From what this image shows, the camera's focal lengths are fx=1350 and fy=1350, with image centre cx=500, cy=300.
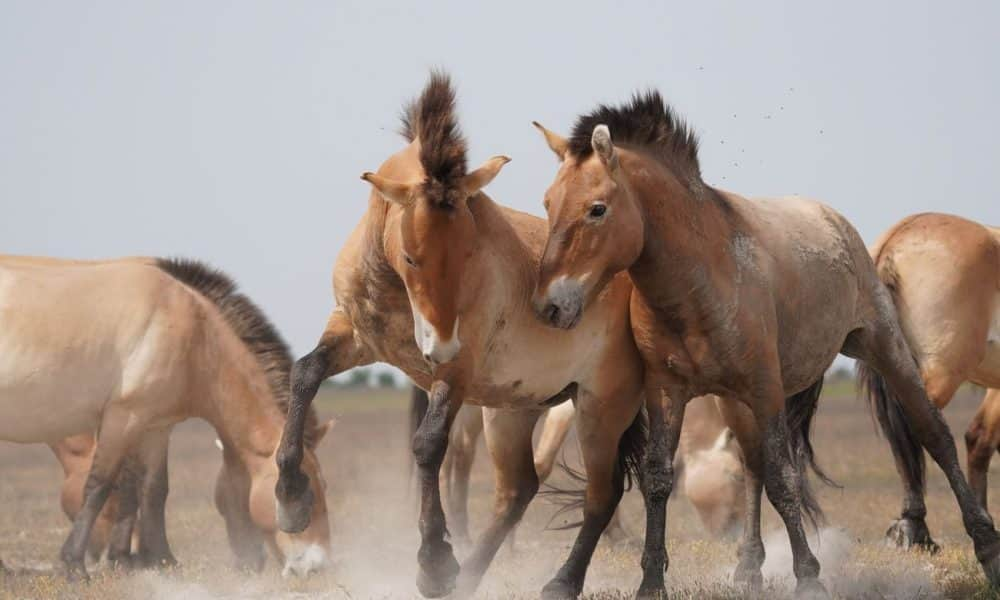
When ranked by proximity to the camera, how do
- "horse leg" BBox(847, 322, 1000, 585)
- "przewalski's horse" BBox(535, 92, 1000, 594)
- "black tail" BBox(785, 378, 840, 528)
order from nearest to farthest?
"przewalski's horse" BBox(535, 92, 1000, 594)
"horse leg" BBox(847, 322, 1000, 585)
"black tail" BBox(785, 378, 840, 528)

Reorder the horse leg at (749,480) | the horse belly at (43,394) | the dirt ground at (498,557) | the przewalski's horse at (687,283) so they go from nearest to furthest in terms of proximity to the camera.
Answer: the przewalski's horse at (687,283)
the horse leg at (749,480)
the dirt ground at (498,557)
the horse belly at (43,394)

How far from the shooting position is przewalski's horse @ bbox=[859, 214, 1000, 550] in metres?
9.43

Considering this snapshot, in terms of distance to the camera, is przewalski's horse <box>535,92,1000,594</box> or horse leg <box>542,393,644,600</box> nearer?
przewalski's horse <box>535,92,1000,594</box>

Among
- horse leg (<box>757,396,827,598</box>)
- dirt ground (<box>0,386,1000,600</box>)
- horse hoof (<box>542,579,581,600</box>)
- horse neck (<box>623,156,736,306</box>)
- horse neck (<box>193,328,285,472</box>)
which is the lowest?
dirt ground (<box>0,386,1000,600</box>)

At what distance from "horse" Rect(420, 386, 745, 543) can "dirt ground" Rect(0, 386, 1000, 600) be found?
0.36 metres

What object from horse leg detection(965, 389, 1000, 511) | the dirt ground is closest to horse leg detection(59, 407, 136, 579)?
the dirt ground

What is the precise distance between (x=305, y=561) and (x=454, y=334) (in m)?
4.08

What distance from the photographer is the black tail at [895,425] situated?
994 centimetres

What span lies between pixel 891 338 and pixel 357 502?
9.68 metres

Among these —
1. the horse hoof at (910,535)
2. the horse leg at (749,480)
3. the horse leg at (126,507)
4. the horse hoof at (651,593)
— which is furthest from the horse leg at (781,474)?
the horse leg at (126,507)

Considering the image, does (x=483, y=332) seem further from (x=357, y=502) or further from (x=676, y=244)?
(x=357, y=502)

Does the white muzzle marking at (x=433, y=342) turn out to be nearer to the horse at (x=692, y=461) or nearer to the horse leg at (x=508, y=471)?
the horse leg at (x=508, y=471)

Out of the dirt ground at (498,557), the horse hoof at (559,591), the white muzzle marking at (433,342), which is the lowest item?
the dirt ground at (498,557)

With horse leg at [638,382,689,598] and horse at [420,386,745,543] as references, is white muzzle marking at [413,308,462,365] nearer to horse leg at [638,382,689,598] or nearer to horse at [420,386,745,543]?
horse leg at [638,382,689,598]
